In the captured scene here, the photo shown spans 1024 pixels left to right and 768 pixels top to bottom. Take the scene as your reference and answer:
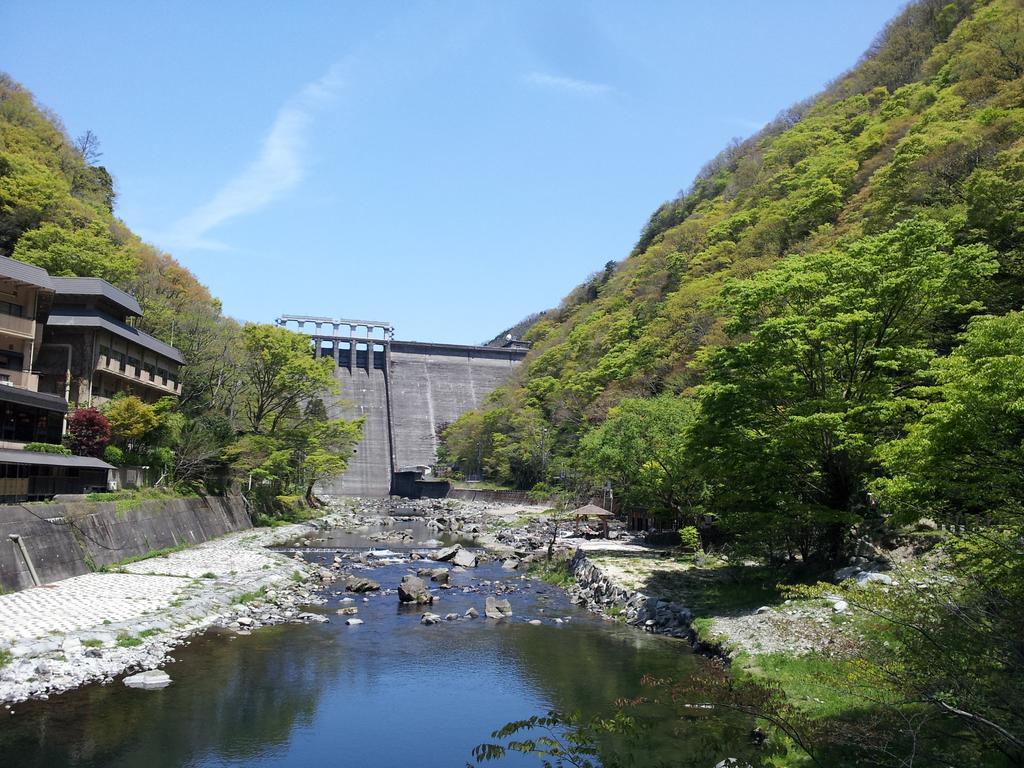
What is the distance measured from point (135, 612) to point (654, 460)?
70.2 feet

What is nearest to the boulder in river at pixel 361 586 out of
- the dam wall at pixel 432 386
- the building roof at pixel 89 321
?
the building roof at pixel 89 321

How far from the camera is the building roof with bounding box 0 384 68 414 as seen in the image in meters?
23.4

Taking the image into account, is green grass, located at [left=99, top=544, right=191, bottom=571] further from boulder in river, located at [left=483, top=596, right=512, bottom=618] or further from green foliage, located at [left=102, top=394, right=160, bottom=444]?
boulder in river, located at [left=483, top=596, right=512, bottom=618]

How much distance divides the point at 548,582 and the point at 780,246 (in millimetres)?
42979

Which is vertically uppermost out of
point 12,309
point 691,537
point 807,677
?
point 12,309

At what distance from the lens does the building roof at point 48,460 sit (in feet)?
67.8

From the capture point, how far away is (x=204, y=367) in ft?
146

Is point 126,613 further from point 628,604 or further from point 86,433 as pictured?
point 628,604

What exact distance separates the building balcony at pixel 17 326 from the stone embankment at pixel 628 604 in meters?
23.6

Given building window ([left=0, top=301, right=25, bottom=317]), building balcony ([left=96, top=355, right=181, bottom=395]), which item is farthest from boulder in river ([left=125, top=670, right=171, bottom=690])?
building balcony ([left=96, top=355, right=181, bottom=395])

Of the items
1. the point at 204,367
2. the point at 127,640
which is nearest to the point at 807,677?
the point at 127,640

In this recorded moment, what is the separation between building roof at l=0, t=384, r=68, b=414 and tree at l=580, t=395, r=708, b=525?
74.8 ft

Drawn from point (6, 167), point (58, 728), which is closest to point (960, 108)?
point (58, 728)

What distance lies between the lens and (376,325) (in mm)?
109438
